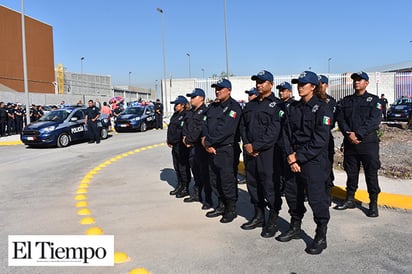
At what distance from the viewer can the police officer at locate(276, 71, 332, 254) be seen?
3826 millimetres

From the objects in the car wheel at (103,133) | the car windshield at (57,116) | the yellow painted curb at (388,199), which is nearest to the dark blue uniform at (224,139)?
the yellow painted curb at (388,199)

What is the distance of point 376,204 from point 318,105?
1997 mm

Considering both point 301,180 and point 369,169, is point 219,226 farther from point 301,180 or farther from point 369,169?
point 369,169

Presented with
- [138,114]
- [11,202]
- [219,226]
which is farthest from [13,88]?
A: [219,226]

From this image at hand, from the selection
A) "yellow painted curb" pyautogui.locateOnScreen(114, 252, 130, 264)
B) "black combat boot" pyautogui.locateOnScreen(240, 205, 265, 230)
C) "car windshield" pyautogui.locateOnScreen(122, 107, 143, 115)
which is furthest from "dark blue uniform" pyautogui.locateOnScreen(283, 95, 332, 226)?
"car windshield" pyautogui.locateOnScreen(122, 107, 143, 115)

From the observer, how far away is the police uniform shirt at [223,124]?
477cm

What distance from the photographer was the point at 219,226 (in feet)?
15.6

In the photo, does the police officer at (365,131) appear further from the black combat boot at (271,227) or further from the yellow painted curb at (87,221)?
the yellow painted curb at (87,221)

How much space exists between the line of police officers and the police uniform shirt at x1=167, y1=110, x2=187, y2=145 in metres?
0.39

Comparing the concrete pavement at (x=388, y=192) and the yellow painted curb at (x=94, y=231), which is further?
the concrete pavement at (x=388, y=192)

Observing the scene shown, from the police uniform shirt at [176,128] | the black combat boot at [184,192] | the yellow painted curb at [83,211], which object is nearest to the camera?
the yellow painted curb at [83,211]

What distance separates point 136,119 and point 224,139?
15245 millimetres

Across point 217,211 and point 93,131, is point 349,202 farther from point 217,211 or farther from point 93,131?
point 93,131

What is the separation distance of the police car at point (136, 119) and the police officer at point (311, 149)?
16008 millimetres
